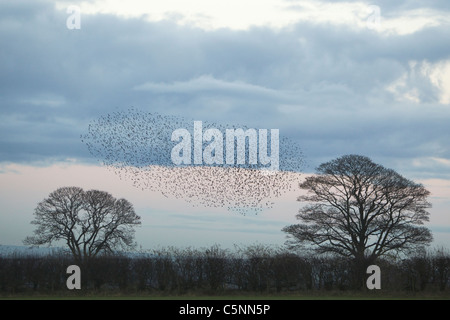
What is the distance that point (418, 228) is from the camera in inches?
1965

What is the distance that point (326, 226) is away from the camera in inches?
2003

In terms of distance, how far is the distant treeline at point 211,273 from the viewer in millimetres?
39094

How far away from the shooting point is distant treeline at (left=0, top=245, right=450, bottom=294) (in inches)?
1539

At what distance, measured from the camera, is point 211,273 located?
39.6 m
